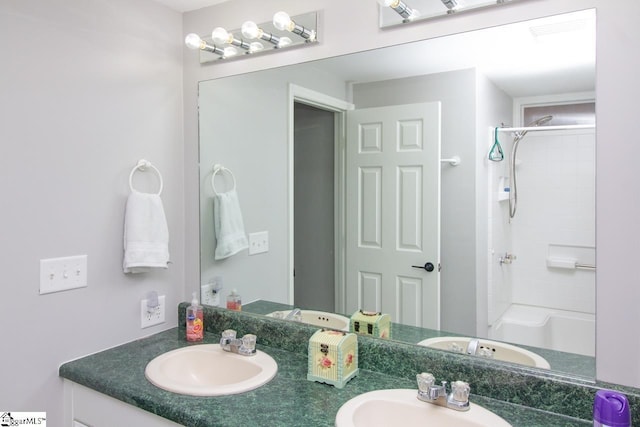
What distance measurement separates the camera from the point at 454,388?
1232mm

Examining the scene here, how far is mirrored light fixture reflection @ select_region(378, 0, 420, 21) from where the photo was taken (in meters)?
1.36

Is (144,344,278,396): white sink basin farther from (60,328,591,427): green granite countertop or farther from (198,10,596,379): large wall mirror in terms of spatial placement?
(198,10,596,379): large wall mirror

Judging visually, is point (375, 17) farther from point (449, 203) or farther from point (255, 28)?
point (449, 203)

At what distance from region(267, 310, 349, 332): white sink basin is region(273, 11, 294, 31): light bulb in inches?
40.6

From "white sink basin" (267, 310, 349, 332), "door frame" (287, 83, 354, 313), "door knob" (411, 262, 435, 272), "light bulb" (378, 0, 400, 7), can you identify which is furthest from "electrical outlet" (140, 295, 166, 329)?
"light bulb" (378, 0, 400, 7)

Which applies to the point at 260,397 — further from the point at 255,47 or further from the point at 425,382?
the point at 255,47

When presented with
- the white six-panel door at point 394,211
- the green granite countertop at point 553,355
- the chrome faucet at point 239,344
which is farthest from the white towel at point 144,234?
the green granite countertop at point 553,355

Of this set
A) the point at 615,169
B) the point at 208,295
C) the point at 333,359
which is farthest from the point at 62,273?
the point at 615,169

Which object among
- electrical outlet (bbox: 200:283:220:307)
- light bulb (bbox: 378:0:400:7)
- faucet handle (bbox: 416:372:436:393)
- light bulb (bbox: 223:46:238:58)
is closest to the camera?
faucet handle (bbox: 416:372:436:393)

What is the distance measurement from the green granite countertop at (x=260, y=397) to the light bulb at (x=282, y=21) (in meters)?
1.16

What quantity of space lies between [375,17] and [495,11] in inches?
15.1

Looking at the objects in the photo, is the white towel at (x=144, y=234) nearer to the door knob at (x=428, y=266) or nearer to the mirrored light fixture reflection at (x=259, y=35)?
the mirrored light fixture reflection at (x=259, y=35)

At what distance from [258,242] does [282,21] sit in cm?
86

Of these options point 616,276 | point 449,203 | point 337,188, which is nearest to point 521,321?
point 616,276
